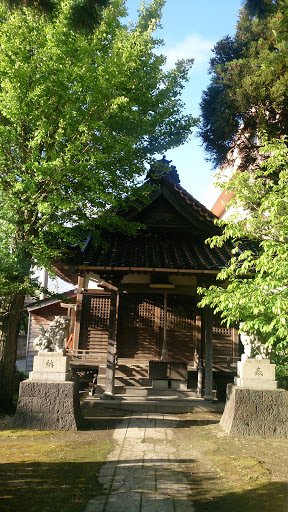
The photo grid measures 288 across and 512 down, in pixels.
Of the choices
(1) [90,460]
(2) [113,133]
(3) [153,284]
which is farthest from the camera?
(3) [153,284]

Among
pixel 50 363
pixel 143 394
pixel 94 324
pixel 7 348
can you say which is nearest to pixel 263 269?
pixel 50 363

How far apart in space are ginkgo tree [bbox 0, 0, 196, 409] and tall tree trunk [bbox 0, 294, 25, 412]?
0.03 metres

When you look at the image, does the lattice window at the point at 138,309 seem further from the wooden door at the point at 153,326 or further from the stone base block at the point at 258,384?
the stone base block at the point at 258,384

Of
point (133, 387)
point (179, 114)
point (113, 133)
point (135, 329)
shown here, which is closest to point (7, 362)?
point (133, 387)

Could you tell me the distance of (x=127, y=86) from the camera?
1106cm

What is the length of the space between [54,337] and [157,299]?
221 inches

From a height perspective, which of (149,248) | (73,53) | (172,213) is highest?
(73,53)

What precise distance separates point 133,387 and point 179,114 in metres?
9.24

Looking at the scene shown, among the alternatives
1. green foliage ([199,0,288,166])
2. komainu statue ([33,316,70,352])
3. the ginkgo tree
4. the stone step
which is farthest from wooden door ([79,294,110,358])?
green foliage ([199,0,288,166])

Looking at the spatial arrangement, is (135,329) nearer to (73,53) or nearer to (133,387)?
(133,387)

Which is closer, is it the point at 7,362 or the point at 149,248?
the point at 7,362

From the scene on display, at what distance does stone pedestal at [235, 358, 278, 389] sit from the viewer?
8946 mm

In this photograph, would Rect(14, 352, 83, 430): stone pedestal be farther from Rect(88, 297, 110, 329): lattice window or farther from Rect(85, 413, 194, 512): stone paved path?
Rect(88, 297, 110, 329): lattice window

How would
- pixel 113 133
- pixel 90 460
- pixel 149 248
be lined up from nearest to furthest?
1. pixel 90 460
2. pixel 113 133
3. pixel 149 248
